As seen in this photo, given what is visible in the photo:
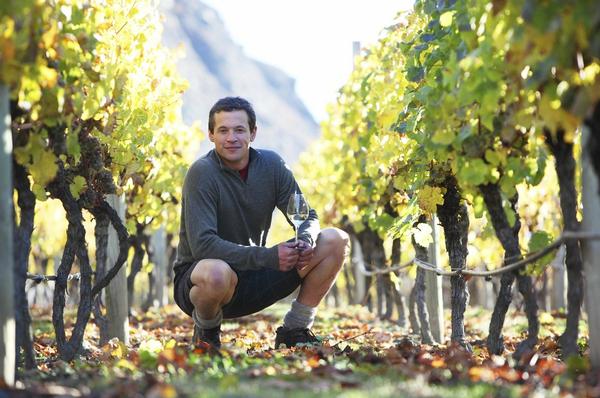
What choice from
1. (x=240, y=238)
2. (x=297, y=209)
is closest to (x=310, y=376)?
(x=297, y=209)

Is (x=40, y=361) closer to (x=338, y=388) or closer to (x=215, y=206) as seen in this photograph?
(x=215, y=206)

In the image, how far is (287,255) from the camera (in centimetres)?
459

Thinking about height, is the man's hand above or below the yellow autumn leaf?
below

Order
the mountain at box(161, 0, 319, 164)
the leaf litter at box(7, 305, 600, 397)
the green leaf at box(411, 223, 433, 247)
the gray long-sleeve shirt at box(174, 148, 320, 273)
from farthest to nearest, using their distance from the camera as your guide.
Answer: the mountain at box(161, 0, 319, 164), the green leaf at box(411, 223, 433, 247), the gray long-sleeve shirt at box(174, 148, 320, 273), the leaf litter at box(7, 305, 600, 397)

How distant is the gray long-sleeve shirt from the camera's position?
4.69 m

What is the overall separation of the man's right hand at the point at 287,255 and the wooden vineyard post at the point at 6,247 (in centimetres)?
171

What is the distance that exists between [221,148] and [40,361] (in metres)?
1.59

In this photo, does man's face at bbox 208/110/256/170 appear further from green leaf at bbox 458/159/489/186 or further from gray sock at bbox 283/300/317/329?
green leaf at bbox 458/159/489/186

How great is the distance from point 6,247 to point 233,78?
8449cm

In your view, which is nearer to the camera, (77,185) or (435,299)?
(77,185)

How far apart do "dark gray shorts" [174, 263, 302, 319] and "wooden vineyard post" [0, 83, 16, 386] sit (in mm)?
1751

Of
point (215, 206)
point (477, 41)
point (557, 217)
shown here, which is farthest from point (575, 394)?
point (557, 217)

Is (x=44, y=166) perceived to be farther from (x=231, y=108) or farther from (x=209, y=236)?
(x=231, y=108)

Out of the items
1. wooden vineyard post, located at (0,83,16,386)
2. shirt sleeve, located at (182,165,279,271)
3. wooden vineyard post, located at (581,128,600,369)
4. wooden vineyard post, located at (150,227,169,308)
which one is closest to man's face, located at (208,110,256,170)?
shirt sleeve, located at (182,165,279,271)
